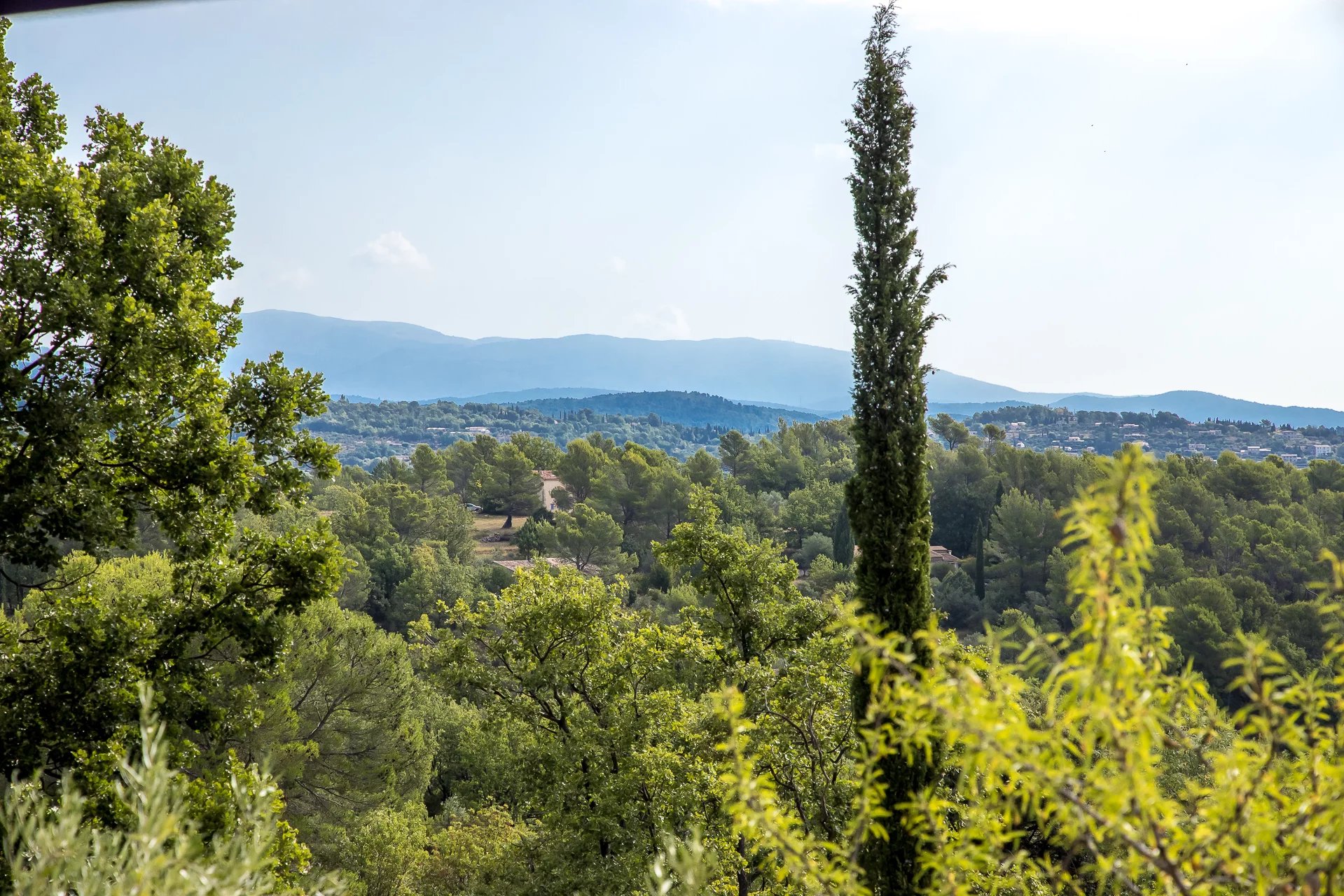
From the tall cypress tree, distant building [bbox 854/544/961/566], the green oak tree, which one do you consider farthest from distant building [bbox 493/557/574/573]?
the green oak tree

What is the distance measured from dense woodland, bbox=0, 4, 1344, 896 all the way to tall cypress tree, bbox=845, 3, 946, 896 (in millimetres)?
28

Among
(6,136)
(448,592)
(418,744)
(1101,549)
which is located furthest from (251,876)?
(448,592)

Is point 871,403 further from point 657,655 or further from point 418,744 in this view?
point 418,744

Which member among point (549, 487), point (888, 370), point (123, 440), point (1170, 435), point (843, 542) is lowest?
point (549, 487)

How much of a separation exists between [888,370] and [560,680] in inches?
188

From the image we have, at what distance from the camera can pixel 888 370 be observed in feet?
25.2

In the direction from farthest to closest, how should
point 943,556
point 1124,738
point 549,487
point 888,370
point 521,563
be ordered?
point 549,487, point 943,556, point 521,563, point 888,370, point 1124,738

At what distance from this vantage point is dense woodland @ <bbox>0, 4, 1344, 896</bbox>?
1.75 m

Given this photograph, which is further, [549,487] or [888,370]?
[549,487]

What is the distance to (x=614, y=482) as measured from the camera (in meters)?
42.7

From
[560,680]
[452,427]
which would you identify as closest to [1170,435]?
[560,680]

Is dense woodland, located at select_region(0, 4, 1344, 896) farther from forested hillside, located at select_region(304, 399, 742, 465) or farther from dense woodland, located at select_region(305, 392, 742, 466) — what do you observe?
forested hillside, located at select_region(304, 399, 742, 465)

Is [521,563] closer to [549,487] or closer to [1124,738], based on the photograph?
[549,487]

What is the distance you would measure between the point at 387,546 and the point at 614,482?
13.2m
